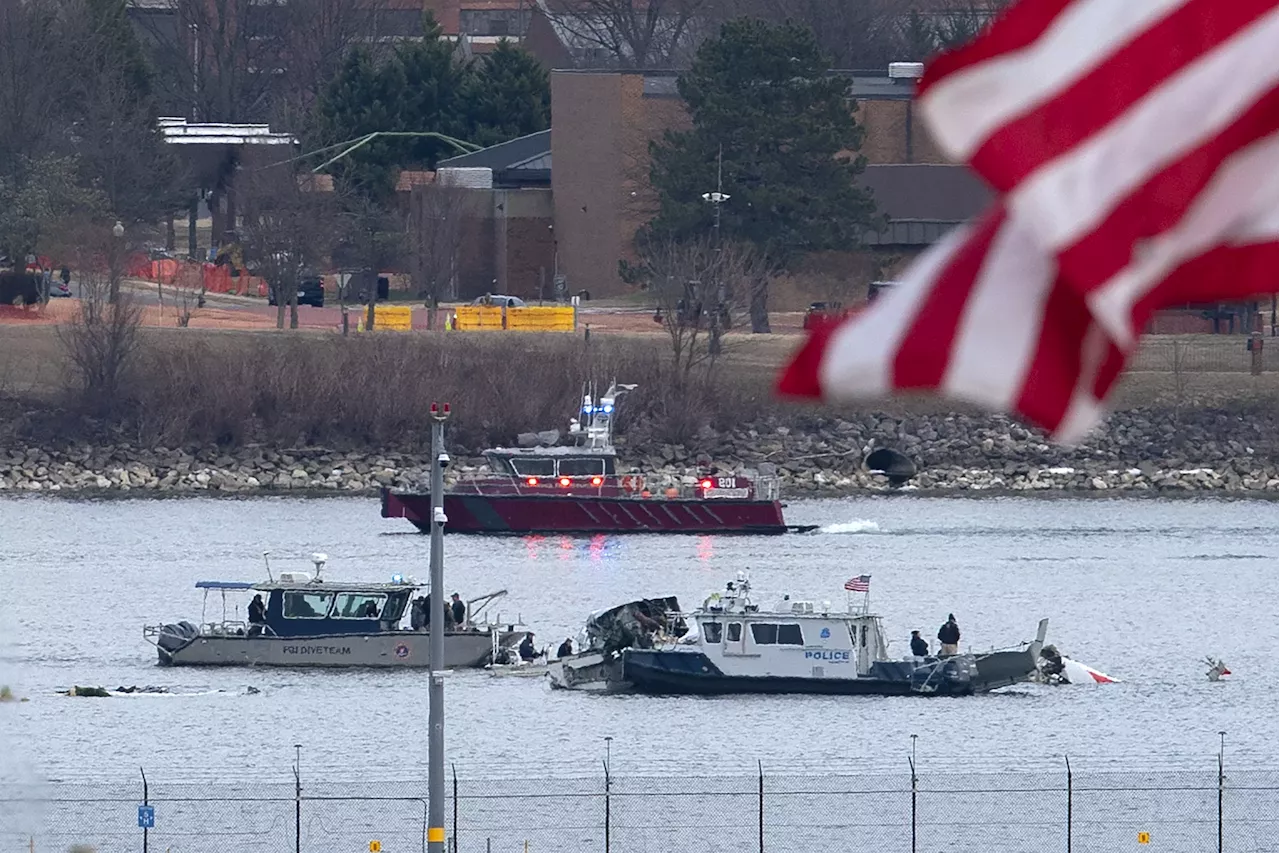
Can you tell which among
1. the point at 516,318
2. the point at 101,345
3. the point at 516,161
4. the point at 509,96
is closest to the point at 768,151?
the point at 516,318

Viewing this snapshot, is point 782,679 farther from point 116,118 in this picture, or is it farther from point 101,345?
point 116,118

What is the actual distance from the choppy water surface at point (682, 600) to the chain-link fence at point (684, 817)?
5183mm

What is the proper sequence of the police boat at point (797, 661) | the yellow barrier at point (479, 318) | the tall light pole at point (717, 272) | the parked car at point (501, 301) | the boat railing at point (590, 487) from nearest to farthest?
1. the police boat at point (797, 661)
2. the boat railing at point (590, 487)
3. the tall light pole at point (717, 272)
4. the yellow barrier at point (479, 318)
5. the parked car at point (501, 301)

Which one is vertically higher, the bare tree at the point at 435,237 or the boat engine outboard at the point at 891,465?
the bare tree at the point at 435,237

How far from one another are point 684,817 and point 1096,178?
27624mm

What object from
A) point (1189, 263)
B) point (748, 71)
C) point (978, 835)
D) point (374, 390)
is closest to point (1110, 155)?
point (1189, 263)

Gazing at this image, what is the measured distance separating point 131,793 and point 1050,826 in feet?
44.4

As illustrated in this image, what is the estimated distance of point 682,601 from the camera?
62.5 meters

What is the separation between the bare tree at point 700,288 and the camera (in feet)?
284

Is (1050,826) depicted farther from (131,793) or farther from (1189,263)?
(1189,263)

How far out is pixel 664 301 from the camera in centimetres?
9394

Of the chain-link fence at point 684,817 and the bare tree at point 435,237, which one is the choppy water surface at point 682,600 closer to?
the chain-link fence at point 684,817

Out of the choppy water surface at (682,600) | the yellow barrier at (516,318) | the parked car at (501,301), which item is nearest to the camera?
the choppy water surface at (682,600)

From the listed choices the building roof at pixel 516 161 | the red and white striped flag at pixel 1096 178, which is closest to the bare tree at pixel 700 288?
the building roof at pixel 516 161
